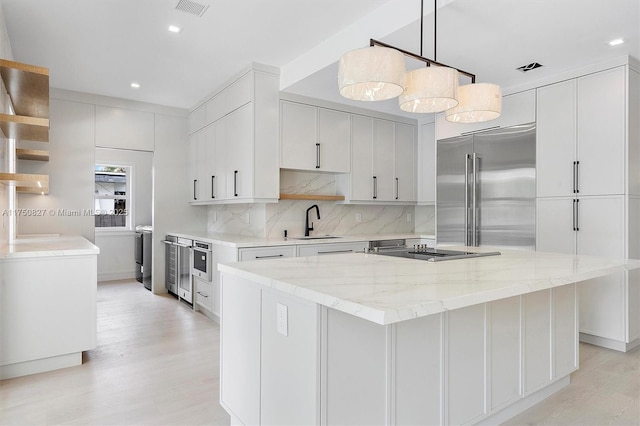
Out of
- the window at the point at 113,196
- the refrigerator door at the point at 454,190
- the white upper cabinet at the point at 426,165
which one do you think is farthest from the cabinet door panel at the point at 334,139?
the window at the point at 113,196

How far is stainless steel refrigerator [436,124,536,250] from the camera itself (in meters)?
3.88

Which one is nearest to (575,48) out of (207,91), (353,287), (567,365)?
(567,365)

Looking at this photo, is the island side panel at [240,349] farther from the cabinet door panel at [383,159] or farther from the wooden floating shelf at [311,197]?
the cabinet door panel at [383,159]

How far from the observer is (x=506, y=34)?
2857mm

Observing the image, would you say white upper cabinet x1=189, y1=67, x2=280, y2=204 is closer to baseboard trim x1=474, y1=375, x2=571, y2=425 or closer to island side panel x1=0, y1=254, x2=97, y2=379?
island side panel x1=0, y1=254, x2=97, y2=379

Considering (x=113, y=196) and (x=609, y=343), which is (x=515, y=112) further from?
(x=113, y=196)

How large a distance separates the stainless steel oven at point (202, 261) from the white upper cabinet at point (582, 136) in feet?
11.0

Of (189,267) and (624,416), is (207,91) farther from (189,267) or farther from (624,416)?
(624,416)

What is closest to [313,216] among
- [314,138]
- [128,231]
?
[314,138]

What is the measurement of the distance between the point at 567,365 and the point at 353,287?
1897 millimetres

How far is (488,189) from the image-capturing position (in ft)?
13.7

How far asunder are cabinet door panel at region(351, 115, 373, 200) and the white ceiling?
29.8 inches

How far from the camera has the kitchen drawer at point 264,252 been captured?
366 centimetres

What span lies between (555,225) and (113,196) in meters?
6.59
